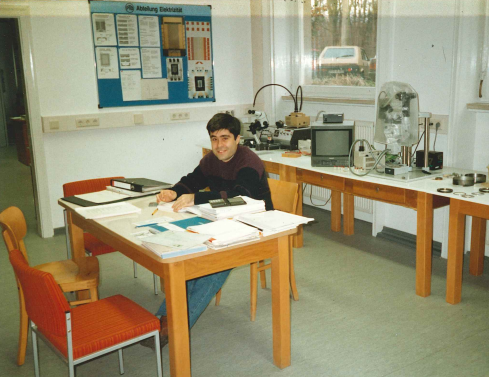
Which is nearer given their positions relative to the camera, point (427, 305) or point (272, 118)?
point (427, 305)

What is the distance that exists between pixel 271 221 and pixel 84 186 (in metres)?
1.48

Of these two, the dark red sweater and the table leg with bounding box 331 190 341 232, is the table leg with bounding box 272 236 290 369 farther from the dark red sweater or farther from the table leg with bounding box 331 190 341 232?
the table leg with bounding box 331 190 341 232

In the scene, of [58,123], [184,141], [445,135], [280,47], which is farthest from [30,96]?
[445,135]

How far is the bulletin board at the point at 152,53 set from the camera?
4.54 m

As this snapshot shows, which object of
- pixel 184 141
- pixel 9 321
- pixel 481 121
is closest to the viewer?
pixel 9 321

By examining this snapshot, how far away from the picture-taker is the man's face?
2748mm

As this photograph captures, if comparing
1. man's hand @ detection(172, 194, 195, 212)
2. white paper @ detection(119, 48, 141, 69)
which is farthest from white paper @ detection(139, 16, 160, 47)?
man's hand @ detection(172, 194, 195, 212)

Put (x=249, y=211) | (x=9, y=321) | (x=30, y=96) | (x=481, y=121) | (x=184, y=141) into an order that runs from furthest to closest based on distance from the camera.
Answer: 1. (x=184, y=141)
2. (x=30, y=96)
3. (x=481, y=121)
4. (x=9, y=321)
5. (x=249, y=211)

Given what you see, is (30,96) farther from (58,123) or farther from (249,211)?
(249,211)

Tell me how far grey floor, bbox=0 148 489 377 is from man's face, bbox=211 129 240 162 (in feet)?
3.14

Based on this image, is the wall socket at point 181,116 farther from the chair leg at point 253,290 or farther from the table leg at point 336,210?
the chair leg at point 253,290

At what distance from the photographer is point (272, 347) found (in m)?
2.50

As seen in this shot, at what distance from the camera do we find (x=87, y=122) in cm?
452

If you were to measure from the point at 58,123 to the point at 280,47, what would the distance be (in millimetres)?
2372
